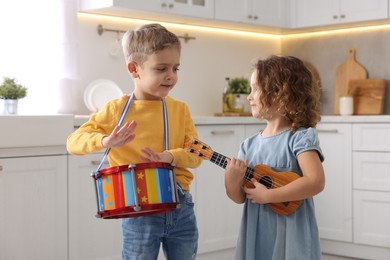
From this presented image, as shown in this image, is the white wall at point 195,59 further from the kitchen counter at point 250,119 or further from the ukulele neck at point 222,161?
the ukulele neck at point 222,161

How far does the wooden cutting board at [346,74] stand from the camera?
16.9 ft

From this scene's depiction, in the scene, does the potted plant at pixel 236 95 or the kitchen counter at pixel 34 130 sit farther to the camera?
the potted plant at pixel 236 95

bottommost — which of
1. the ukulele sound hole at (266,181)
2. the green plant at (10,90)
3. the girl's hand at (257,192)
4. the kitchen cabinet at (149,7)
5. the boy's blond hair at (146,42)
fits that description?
the girl's hand at (257,192)

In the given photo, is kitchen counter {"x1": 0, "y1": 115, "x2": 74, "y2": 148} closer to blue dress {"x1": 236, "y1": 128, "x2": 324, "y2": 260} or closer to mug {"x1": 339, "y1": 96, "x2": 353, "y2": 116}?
blue dress {"x1": 236, "y1": 128, "x2": 324, "y2": 260}

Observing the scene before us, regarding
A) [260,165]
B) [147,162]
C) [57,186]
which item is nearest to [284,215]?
[260,165]

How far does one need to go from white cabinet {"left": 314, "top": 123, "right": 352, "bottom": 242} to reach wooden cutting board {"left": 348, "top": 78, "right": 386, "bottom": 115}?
0.48 metres

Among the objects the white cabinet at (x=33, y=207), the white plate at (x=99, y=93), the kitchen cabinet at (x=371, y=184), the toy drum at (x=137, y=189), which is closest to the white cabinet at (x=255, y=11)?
the white plate at (x=99, y=93)

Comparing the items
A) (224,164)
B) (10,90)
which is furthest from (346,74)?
(224,164)

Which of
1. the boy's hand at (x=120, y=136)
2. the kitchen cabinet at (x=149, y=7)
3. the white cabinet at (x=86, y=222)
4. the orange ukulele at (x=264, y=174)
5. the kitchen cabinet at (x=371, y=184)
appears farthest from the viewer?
the kitchen cabinet at (x=371, y=184)

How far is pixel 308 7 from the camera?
5.21 m

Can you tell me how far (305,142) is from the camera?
2.10 metres

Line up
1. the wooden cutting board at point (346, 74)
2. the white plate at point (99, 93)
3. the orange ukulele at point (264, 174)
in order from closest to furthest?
1. the orange ukulele at point (264, 174)
2. the white plate at point (99, 93)
3. the wooden cutting board at point (346, 74)

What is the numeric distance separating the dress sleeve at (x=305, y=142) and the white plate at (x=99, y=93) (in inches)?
90.3

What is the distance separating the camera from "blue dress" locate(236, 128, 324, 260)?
2.12 metres
